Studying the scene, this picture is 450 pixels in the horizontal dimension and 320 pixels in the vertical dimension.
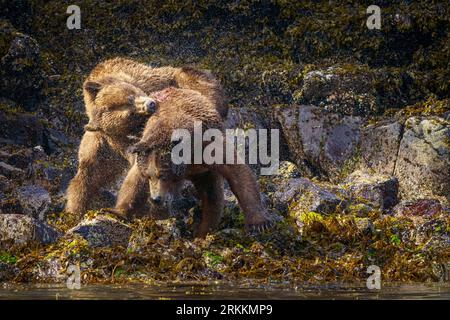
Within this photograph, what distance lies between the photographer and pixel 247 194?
12.4 m

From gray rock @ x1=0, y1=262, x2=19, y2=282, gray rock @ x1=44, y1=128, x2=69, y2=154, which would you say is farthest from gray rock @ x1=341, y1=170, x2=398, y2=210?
gray rock @ x1=0, y1=262, x2=19, y2=282

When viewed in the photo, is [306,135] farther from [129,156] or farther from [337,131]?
[129,156]

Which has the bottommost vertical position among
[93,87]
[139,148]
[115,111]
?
[139,148]

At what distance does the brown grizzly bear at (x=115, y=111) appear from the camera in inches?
516

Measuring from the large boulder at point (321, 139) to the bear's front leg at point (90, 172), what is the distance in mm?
2552

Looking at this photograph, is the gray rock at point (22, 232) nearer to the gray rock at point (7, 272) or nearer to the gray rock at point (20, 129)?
the gray rock at point (7, 272)

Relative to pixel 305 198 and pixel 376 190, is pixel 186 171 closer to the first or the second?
pixel 305 198

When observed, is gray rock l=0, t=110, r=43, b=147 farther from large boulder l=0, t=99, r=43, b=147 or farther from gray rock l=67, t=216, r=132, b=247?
gray rock l=67, t=216, r=132, b=247

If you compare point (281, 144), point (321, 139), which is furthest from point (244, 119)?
point (321, 139)

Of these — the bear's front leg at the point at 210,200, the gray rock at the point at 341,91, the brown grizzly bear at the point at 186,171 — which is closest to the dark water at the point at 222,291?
the brown grizzly bear at the point at 186,171

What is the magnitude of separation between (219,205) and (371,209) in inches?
68.5

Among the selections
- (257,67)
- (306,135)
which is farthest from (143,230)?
(257,67)

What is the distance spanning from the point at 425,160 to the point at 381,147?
779 millimetres

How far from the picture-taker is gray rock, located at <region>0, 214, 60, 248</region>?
39.0ft
